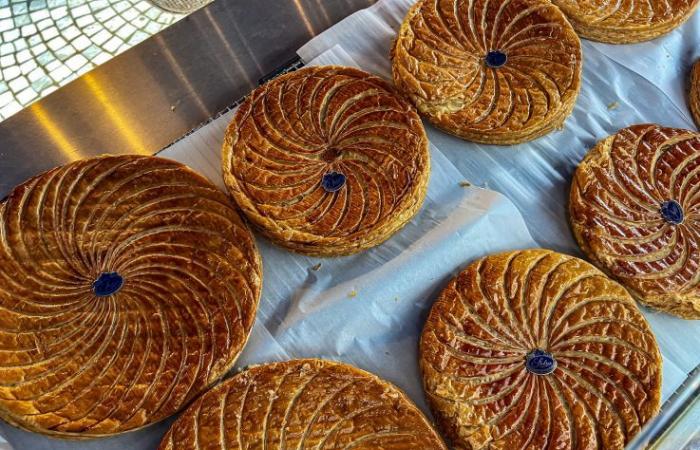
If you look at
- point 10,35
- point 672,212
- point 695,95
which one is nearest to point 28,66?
point 10,35

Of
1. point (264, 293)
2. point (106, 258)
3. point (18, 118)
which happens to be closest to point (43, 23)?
point (18, 118)

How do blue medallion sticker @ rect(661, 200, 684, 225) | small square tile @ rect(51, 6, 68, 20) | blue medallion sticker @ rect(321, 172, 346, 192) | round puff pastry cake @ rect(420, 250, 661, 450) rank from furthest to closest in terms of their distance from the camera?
small square tile @ rect(51, 6, 68, 20) < blue medallion sticker @ rect(661, 200, 684, 225) < blue medallion sticker @ rect(321, 172, 346, 192) < round puff pastry cake @ rect(420, 250, 661, 450)

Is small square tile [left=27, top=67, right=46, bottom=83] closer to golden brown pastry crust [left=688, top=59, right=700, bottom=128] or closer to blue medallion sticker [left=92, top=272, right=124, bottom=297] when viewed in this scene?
blue medallion sticker [left=92, top=272, right=124, bottom=297]

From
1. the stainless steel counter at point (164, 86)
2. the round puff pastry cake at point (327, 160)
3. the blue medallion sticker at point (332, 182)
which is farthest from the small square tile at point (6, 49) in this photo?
the blue medallion sticker at point (332, 182)

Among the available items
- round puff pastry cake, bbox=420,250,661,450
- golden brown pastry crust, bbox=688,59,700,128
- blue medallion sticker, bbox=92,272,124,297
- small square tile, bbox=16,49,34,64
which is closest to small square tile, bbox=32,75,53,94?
small square tile, bbox=16,49,34,64

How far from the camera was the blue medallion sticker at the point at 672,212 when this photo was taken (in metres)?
3.89

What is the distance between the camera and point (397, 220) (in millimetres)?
3709

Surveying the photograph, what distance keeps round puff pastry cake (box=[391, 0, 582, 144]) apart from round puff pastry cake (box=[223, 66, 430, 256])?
30 cm

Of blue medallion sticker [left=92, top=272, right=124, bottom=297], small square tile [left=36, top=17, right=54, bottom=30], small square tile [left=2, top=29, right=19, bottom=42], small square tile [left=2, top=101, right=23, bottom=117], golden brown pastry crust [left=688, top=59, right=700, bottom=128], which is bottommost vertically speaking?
golden brown pastry crust [left=688, top=59, right=700, bottom=128]

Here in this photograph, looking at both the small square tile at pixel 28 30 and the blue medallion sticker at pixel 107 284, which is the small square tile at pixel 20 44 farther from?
the blue medallion sticker at pixel 107 284

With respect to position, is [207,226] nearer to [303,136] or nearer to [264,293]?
[264,293]

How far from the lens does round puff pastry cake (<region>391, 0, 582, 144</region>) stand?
13.5 ft

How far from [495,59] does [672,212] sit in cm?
165

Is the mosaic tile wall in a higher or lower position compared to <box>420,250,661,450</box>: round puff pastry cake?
higher
